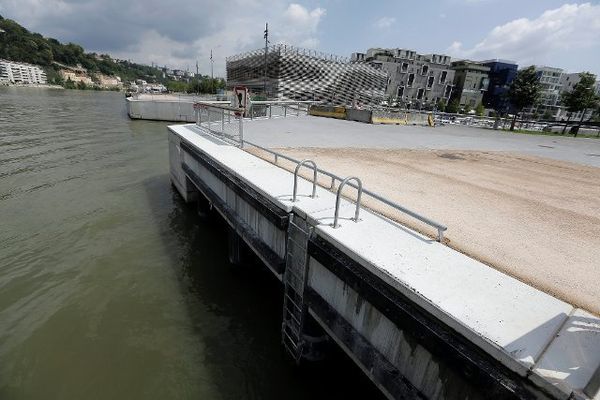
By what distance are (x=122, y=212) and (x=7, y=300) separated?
5070 mm

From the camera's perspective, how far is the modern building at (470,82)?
82.9 metres

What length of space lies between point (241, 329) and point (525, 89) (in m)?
38.1

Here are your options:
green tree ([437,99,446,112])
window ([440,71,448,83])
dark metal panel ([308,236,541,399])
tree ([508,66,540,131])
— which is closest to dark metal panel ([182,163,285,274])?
dark metal panel ([308,236,541,399])

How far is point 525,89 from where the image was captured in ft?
106

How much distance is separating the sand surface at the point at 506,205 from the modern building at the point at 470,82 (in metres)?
83.9

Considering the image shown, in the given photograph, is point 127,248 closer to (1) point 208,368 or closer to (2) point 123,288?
(2) point 123,288

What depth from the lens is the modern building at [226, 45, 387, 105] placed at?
57250 mm

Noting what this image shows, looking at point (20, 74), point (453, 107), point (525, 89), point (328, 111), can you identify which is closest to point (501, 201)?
point (328, 111)

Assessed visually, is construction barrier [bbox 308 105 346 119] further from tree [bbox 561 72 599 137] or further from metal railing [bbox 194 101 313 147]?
tree [bbox 561 72 599 137]

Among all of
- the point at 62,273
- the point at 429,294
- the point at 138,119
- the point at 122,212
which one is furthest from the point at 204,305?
the point at 138,119

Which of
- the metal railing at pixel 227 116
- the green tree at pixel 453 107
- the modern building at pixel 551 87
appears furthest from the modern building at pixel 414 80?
the metal railing at pixel 227 116

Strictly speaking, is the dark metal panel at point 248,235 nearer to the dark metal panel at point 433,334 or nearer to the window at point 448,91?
the dark metal panel at point 433,334

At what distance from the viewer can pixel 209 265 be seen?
29.4 feet

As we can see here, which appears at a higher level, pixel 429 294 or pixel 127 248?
pixel 429 294
